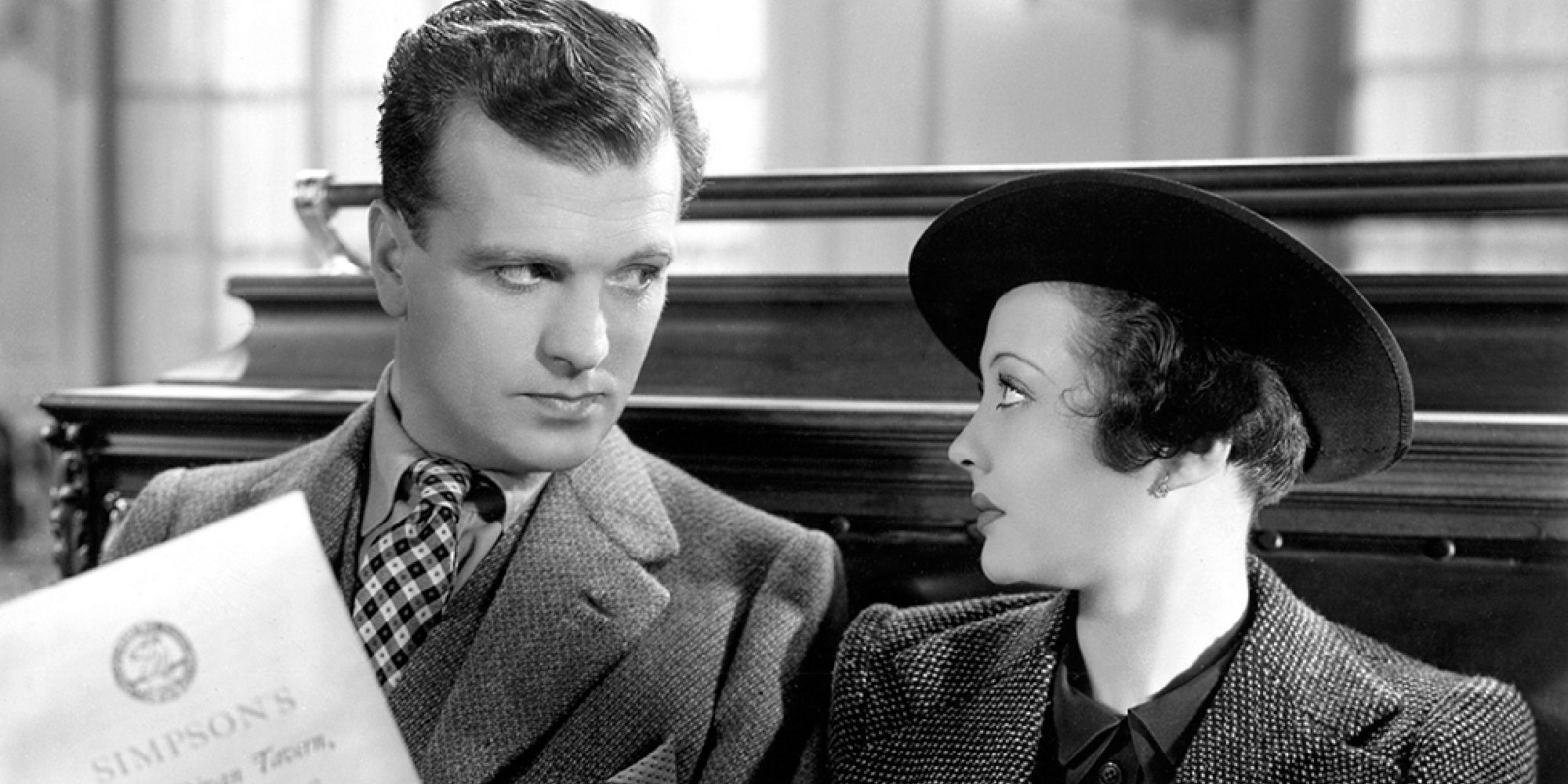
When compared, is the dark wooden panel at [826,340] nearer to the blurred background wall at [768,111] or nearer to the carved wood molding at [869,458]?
the carved wood molding at [869,458]

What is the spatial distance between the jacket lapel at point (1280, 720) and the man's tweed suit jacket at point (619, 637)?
0.39 m

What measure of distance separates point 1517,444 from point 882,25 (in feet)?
13.5

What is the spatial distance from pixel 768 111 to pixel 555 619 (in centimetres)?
420

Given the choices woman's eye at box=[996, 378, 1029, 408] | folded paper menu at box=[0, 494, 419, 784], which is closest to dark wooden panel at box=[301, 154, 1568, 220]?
woman's eye at box=[996, 378, 1029, 408]

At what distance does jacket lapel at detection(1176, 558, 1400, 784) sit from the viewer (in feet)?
4.24

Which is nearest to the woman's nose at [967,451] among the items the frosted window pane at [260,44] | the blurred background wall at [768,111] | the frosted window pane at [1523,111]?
the blurred background wall at [768,111]

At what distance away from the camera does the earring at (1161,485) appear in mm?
1267

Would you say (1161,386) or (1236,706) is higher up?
(1161,386)

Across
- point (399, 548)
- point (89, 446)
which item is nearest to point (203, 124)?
point (89, 446)

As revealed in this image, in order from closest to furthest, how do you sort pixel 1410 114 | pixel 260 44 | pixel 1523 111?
1. pixel 1523 111
2. pixel 1410 114
3. pixel 260 44

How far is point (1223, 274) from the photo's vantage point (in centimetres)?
123

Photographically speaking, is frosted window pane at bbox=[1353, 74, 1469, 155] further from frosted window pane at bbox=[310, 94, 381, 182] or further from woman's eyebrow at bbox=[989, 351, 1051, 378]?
woman's eyebrow at bbox=[989, 351, 1051, 378]

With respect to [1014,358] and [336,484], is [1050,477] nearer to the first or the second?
[1014,358]

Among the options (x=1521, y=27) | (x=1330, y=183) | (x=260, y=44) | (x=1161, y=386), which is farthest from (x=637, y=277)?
(x=260, y=44)
